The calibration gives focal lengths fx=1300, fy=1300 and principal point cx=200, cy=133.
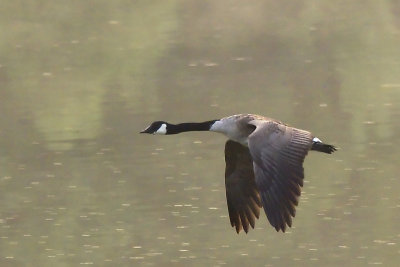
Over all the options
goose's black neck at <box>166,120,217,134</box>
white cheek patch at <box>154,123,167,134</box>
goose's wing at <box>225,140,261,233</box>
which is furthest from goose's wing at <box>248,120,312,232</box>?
white cheek patch at <box>154,123,167,134</box>

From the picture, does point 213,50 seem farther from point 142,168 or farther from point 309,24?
point 142,168

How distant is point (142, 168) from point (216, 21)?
4.71 m

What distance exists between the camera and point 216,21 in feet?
45.6

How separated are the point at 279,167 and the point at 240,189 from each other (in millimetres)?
975

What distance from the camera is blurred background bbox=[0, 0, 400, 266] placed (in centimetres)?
826

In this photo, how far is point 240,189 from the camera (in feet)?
25.8

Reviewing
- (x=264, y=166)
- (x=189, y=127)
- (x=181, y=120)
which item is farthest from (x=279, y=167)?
(x=181, y=120)

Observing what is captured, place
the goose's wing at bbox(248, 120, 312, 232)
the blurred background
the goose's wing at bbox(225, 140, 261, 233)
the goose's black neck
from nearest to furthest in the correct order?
the goose's wing at bbox(248, 120, 312, 232) → the goose's wing at bbox(225, 140, 261, 233) → the goose's black neck → the blurred background

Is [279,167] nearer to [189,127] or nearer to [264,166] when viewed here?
[264,166]

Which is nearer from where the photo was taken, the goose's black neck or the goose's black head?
the goose's black neck

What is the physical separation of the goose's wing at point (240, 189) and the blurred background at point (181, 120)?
28 cm

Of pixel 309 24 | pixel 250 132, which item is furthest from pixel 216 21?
pixel 250 132

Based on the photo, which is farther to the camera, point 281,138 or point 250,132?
point 250,132

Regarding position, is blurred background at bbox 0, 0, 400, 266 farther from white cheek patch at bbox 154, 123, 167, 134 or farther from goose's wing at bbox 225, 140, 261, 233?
white cheek patch at bbox 154, 123, 167, 134
